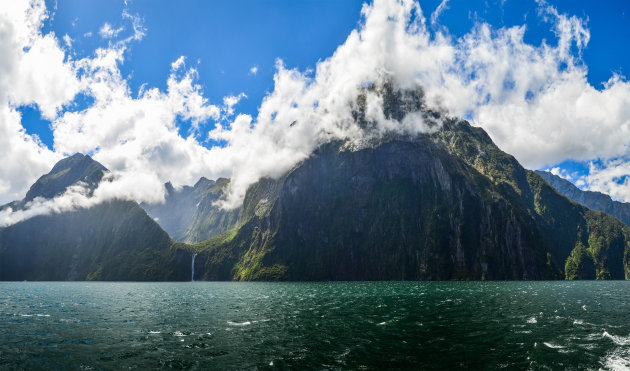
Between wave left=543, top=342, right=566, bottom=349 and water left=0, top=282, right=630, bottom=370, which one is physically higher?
wave left=543, top=342, right=566, bottom=349

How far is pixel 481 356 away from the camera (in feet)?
107

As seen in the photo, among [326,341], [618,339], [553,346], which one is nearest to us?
[553,346]

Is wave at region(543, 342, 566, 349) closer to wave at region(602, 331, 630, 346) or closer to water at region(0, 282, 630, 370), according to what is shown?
water at region(0, 282, 630, 370)

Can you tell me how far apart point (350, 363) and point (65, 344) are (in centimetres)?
3230

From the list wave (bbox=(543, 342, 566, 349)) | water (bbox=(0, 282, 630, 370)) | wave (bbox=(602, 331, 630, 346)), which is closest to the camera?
water (bbox=(0, 282, 630, 370))

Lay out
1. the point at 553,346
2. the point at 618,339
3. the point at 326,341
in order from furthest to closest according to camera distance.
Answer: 1. the point at 326,341
2. the point at 618,339
3. the point at 553,346

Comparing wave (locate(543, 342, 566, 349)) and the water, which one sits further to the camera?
wave (locate(543, 342, 566, 349))

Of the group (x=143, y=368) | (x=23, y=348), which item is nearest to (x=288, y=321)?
(x=143, y=368)

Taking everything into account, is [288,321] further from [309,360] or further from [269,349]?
[309,360]

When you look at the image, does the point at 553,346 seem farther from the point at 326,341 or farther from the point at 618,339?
the point at 326,341

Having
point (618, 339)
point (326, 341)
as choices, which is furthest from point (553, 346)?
point (326, 341)

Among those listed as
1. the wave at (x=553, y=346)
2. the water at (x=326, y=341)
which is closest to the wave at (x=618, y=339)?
the water at (x=326, y=341)

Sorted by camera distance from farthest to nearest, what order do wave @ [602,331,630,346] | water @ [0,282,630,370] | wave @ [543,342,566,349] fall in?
wave @ [602,331,630,346] < wave @ [543,342,566,349] < water @ [0,282,630,370]

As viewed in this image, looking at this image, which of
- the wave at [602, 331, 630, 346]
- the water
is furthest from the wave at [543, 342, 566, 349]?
the wave at [602, 331, 630, 346]
